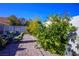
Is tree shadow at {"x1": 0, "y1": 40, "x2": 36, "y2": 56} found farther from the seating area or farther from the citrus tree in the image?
the citrus tree

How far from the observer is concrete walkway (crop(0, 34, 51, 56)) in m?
4.30

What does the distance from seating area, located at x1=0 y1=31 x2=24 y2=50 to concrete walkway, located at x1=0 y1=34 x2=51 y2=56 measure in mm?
63

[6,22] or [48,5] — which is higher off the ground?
[48,5]

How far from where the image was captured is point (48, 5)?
4293mm

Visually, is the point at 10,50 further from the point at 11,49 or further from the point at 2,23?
the point at 2,23

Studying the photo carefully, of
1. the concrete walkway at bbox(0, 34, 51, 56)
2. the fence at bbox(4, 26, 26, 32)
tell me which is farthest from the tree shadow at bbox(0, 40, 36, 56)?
the fence at bbox(4, 26, 26, 32)

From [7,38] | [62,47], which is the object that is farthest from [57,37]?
[7,38]

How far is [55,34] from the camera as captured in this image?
14.4 ft

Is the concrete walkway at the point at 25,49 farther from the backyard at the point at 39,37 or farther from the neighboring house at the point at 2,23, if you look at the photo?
the neighboring house at the point at 2,23

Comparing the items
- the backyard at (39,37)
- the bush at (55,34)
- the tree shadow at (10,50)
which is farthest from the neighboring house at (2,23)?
the bush at (55,34)

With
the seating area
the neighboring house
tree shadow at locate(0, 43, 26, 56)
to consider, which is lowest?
tree shadow at locate(0, 43, 26, 56)

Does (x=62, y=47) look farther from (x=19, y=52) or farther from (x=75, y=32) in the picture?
(x=19, y=52)

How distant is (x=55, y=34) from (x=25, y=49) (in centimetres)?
55

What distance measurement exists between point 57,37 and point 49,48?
22 cm
